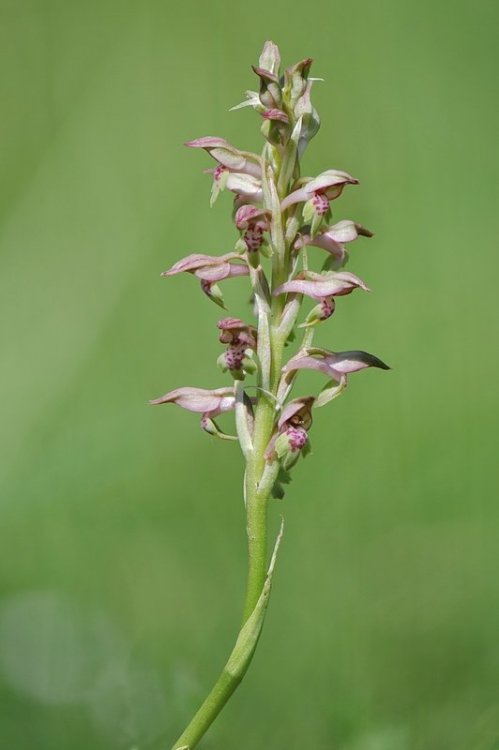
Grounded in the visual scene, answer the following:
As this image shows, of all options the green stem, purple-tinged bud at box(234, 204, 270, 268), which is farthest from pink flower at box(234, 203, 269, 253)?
the green stem

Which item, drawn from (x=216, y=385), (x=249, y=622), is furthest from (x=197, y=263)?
(x=216, y=385)

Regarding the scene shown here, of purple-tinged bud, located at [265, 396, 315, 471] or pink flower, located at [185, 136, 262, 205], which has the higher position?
pink flower, located at [185, 136, 262, 205]

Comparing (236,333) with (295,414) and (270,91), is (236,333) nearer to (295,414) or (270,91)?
(295,414)

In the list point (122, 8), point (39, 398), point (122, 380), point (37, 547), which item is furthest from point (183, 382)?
point (122, 8)

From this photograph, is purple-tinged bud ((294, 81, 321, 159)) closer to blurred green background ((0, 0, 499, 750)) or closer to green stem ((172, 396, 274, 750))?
green stem ((172, 396, 274, 750))

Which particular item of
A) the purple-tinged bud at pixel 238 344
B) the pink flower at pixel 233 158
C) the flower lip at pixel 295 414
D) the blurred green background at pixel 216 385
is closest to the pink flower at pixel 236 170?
the pink flower at pixel 233 158

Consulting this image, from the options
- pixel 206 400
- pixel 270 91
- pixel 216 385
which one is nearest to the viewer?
pixel 270 91

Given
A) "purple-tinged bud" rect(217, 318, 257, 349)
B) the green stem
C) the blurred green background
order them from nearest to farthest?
the green stem
"purple-tinged bud" rect(217, 318, 257, 349)
the blurred green background

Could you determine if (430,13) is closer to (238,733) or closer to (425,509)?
(425,509)
